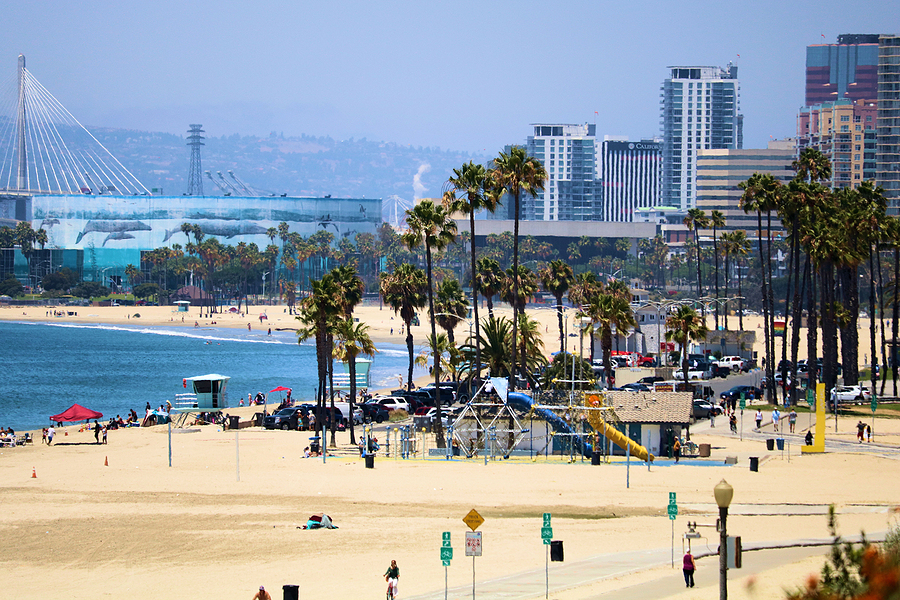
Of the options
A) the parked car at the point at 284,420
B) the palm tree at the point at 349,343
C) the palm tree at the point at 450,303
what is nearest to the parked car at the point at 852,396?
the palm tree at the point at 450,303

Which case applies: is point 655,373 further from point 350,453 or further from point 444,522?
point 444,522

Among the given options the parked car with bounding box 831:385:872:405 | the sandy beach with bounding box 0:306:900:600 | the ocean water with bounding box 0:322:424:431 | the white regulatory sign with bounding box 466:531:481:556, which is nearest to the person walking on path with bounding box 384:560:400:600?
the sandy beach with bounding box 0:306:900:600

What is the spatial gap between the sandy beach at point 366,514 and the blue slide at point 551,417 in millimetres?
1235

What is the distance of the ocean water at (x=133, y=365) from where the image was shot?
274ft

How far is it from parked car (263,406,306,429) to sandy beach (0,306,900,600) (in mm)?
7931

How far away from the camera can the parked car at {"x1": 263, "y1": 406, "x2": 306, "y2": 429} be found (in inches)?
2282

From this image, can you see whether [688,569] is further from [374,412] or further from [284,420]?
[284,420]

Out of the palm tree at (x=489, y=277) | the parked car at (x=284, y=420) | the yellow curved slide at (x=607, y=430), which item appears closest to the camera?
the yellow curved slide at (x=607, y=430)

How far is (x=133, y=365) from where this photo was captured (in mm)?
114188

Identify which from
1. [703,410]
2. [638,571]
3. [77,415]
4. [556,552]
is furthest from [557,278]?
[638,571]

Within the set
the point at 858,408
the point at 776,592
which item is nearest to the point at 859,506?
the point at 776,592

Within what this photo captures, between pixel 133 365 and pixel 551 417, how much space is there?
263ft

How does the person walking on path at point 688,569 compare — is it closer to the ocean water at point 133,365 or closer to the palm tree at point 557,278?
the ocean water at point 133,365

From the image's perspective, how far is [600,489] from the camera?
3681 cm
